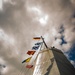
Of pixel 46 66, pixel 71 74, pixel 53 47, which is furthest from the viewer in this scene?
pixel 53 47

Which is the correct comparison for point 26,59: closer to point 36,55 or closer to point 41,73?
point 36,55

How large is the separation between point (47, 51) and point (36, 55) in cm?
168

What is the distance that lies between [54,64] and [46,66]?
0.89 m

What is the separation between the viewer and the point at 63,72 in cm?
1331

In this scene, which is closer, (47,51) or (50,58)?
(50,58)

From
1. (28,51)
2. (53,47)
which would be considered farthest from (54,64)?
(28,51)

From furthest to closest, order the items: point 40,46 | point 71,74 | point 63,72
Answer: point 40,46 < point 71,74 < point 63,72

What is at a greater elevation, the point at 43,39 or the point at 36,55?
the point at 43,39

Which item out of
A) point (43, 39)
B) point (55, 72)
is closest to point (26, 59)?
point (43, 39)

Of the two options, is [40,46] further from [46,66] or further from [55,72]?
[55,72]

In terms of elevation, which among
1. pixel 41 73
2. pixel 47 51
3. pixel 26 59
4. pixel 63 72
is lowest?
pixel 63 72

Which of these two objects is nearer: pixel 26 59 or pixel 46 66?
pixel 46 66

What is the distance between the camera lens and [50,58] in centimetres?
1670

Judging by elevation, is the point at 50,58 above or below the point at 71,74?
above
